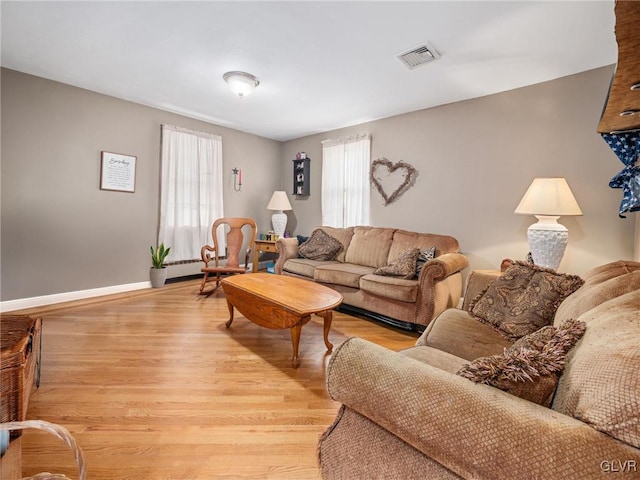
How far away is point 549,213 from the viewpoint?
2.53 m

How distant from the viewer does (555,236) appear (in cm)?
252

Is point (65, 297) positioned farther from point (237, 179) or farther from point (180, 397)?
point (237, 179)

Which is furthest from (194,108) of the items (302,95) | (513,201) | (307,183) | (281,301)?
(513,201)

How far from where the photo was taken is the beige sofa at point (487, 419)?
0.55m

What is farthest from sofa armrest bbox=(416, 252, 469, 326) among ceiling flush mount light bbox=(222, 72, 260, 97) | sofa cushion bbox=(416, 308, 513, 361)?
ceiling flush mount light bbox=(222, 72, 260, 97)

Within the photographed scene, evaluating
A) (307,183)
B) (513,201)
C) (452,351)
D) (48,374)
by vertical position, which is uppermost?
(307,183)

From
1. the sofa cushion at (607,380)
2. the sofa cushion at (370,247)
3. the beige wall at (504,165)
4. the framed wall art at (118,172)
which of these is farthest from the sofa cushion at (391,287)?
the framed wall art at (118,172)

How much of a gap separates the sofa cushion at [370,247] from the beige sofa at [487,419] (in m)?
2.71

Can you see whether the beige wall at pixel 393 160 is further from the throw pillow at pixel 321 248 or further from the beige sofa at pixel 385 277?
the throw pillow at pixel 321 248

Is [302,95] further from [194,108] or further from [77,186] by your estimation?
[77,186]

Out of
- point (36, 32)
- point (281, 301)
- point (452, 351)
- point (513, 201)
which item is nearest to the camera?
point (452, 351)

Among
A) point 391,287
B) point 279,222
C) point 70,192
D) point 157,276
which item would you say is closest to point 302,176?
point 279,222

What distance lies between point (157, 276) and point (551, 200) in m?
4.55

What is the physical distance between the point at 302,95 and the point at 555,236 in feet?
9.64
